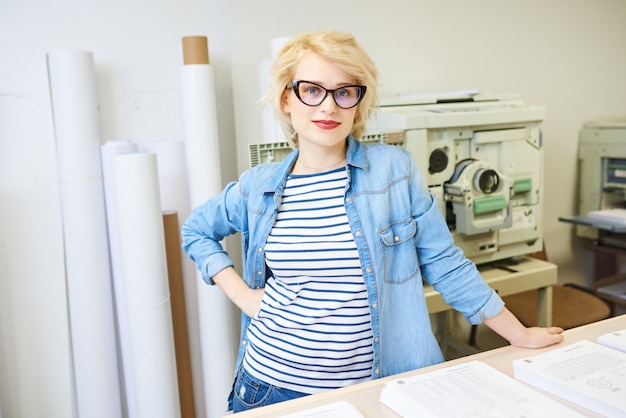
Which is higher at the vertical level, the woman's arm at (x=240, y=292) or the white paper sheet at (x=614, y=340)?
the woman's arm at (x=240, y=292)

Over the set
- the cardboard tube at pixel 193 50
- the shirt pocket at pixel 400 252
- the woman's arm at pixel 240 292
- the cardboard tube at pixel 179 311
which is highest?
the cardboard tube at pixel 193 50

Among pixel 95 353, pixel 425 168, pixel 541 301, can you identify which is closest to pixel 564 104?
pixel 541 301

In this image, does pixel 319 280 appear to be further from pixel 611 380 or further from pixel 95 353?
pixel 95 353

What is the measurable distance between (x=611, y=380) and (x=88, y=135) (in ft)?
5.39

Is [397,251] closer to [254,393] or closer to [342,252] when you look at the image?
[342,252]

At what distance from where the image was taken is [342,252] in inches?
48.0

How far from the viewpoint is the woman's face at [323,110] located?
1.20 m

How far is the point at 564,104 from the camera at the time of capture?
3.20 metres

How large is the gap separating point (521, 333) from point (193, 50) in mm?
1383

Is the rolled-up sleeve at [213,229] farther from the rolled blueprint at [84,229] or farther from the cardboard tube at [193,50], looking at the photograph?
the cardboard tube at [193,50]

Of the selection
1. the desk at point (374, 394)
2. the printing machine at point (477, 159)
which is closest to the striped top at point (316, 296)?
the desk at point (374, 394)

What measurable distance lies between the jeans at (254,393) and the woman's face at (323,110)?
0.54 m

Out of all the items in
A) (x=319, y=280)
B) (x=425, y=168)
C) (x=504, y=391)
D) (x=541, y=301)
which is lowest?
(x=541, y=301)

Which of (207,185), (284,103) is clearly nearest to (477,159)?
(207,185)
